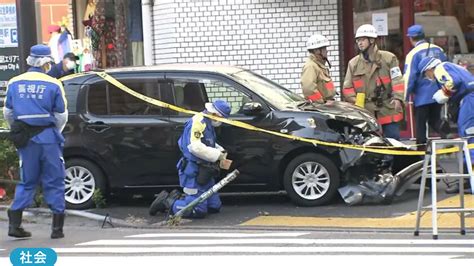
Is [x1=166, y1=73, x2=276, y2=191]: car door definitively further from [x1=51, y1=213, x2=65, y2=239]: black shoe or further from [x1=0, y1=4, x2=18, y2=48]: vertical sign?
[x1=0, y1=4, x2=18, y2=48]: vertical sign

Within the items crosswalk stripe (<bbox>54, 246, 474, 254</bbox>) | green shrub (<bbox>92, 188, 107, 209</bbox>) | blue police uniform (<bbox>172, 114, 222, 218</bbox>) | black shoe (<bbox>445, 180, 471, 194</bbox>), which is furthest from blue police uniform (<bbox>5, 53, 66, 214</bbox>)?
black shoe (<bbox>445, 180, 471, 194</bbox>)

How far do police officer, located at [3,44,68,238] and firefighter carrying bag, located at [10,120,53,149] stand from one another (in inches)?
0.4

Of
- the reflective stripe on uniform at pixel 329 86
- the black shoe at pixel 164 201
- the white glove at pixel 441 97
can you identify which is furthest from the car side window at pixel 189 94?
the white glove at pixel 441 97

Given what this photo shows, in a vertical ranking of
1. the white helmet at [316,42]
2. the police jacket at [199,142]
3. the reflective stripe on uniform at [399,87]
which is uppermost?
the white helmet at [316,42]

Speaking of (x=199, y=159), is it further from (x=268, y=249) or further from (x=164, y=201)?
(x=268, y=249)

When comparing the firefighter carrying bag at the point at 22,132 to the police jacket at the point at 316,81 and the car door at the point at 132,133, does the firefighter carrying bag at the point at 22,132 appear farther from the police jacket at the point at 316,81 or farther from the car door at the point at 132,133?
the police jacket at the point at 316,81

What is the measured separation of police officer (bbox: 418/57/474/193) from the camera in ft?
31.1

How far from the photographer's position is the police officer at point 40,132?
8.41 m

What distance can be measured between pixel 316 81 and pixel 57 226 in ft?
13.0

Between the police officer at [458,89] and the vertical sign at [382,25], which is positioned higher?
the vertical sign at [382,25]

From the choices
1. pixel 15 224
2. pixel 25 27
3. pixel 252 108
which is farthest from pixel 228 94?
pixel 15 224

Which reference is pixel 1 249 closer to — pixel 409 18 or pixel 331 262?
pixel 331 262

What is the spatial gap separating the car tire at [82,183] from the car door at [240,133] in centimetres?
112

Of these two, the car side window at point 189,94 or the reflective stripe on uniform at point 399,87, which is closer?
the car side window at point 189,94
